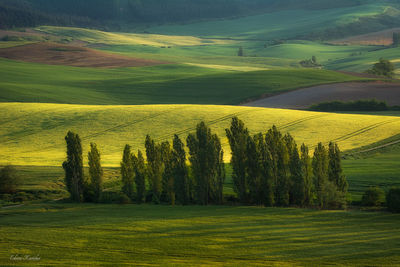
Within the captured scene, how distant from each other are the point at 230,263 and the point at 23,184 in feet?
79.6

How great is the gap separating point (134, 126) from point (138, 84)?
4142cm

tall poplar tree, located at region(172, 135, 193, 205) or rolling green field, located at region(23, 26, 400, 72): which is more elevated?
rolling green field, located at region(23, 26, 400, 72)

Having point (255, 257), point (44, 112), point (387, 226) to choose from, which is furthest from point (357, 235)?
point (44, 112)

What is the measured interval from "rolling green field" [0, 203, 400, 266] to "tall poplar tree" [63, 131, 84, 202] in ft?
13.0

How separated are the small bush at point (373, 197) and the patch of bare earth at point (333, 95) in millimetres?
44632

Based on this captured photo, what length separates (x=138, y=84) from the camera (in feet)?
352

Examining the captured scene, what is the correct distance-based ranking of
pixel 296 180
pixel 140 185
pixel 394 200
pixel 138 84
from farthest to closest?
pixel 138 84 < pixel 140 185 < pixel 296 180 < pixel 394 200

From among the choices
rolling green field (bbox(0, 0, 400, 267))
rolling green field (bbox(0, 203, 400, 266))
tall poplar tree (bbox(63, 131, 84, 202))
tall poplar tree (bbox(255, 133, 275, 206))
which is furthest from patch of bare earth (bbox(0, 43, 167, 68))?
rolling green field (bbox(0, 203, 400, 266))

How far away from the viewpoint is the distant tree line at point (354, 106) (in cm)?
8212

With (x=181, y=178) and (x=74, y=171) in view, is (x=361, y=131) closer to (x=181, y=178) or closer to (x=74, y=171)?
(x=181, y=178)

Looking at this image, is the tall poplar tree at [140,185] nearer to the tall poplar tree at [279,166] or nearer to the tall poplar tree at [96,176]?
the tall poplar tree at [96,176]

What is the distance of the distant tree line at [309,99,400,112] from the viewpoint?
8212 centimetres

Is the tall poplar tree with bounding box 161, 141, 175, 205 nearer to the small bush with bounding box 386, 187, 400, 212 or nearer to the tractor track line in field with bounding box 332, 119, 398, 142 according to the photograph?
the small bush with bounding box 386, 187, 400, 212

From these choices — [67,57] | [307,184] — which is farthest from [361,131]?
[67,57]
